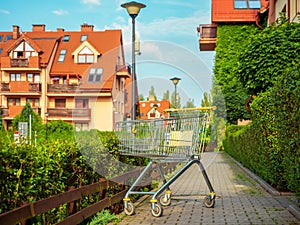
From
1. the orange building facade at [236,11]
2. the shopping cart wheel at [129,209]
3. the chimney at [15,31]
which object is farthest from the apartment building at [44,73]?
the shopping cart wheel at [129,209]

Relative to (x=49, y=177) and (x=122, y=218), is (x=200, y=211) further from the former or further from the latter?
(x=49, y=177)

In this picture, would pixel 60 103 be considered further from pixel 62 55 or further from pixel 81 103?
pixel 81 103

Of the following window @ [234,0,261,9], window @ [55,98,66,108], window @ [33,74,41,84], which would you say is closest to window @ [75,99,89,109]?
window @ [55,98,66,108]

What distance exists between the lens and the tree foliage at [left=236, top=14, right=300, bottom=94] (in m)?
13.8

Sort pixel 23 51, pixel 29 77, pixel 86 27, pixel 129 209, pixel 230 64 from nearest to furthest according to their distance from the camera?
pixel 129 209
pixel 230 64
pixel 23 51
pixel 29 77
pixel 86 27

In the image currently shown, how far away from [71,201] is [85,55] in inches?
1860

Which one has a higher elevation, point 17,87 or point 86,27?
point 86,27

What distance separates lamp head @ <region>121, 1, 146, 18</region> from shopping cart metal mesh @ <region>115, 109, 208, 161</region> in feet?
15.2

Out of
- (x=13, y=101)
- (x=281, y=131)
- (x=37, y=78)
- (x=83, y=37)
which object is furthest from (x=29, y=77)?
(x=281, y=131)

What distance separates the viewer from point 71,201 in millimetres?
6504

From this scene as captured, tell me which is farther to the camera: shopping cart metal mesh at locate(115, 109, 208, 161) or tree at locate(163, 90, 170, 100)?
tree at locate(163, 90, 170, 100)

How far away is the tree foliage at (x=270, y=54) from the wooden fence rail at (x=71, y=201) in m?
5.48

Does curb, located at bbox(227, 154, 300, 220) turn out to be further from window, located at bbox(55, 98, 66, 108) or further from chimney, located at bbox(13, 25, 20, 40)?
chimney, located at bbox(13, 25, 20, 40)

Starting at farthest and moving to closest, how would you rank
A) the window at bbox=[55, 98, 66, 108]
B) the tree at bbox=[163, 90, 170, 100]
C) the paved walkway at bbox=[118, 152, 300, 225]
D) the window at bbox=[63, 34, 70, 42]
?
the window at bbox=[63, 34, 70, 42] → the window at bbox=[55, 98, 66, 108] → the tree at bbox=[163, 90, 170, 100] → the paved walkway at bbox=[118, 152, 300, 225]
